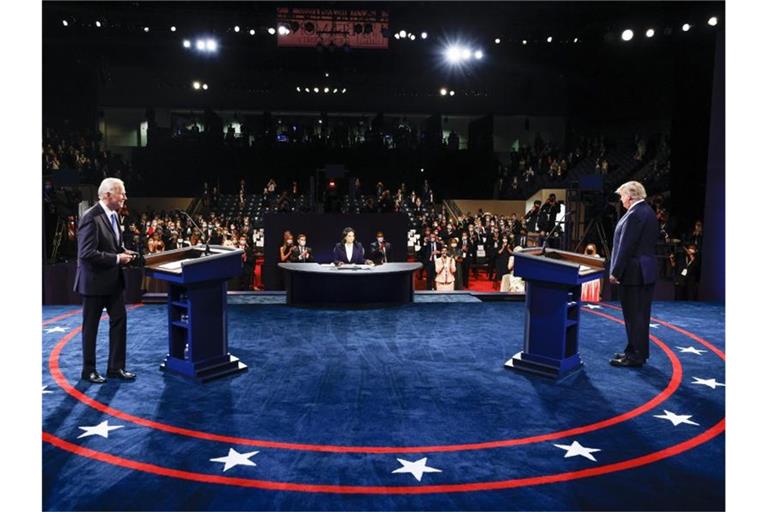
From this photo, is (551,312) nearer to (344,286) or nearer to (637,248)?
(637,248)

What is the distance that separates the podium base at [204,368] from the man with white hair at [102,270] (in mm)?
352

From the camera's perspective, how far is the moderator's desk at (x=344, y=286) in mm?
8859

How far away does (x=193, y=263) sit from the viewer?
511cm

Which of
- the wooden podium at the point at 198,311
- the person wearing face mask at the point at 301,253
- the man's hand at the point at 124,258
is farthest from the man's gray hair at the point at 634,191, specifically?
the person wearing face mask at the point at 301,253

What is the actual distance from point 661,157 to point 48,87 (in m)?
17.1

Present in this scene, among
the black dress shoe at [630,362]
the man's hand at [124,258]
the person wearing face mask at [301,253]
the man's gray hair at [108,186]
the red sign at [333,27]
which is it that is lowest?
the black dress shoe at [630,362]

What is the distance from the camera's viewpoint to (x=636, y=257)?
18.6 ft

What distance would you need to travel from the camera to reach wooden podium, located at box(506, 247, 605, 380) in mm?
5422

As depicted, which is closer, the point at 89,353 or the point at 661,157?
the point at 89,353

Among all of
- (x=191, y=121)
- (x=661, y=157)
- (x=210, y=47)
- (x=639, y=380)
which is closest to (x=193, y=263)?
(x=639, y=380)

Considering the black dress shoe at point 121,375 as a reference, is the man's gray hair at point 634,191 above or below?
above

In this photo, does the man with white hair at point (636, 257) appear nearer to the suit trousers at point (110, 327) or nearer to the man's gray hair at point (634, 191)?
the man's gray hair at point (634, 191)

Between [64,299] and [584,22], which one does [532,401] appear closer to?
[64,299]

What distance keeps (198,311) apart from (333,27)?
952cm
